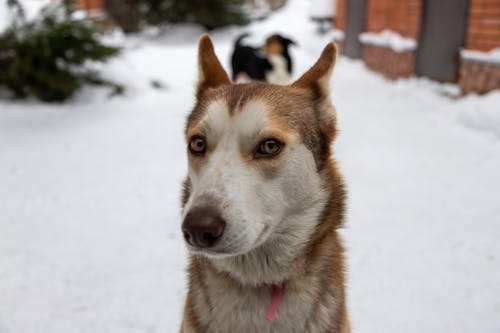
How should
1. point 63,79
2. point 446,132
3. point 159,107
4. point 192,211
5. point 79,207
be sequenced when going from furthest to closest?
point 159,107, point 63,79, point 446,132, point 79,207, point 192,211

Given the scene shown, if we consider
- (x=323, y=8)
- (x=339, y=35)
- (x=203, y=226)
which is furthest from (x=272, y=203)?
(x=323, y=8)

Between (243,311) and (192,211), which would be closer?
(192,211)

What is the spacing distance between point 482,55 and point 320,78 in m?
6.08

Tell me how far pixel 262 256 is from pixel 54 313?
1755 millimetres

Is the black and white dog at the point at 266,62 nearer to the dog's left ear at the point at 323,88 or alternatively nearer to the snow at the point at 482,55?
the snow at the point at 482,55

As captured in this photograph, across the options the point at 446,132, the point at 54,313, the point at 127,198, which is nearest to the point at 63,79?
the point at 127,198

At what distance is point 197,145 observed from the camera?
2049 mm

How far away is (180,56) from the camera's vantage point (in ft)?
52.5

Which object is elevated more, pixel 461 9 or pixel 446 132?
pixel 461 9

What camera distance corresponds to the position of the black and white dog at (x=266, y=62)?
8469 millimetres

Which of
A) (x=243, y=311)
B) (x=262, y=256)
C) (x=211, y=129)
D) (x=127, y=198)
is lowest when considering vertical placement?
(x=127, y=198)

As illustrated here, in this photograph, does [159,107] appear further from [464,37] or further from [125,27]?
[125,27]

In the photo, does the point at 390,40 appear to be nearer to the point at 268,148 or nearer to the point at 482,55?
the point at 482,55

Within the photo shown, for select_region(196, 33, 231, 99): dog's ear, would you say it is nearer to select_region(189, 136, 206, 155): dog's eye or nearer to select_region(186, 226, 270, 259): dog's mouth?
select_region(189, 136, 206, 155): dog's eye
